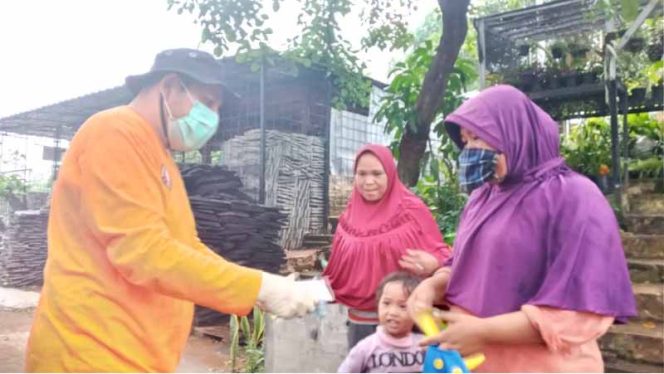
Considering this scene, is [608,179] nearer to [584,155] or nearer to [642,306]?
[584,155]

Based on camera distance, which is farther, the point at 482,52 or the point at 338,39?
the point at 482,52

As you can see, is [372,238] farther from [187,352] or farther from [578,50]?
[578,50]

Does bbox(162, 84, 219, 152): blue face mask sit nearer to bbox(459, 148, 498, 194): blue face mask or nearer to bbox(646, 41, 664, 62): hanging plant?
bbox(459, 148, 498, 194): blue face mask

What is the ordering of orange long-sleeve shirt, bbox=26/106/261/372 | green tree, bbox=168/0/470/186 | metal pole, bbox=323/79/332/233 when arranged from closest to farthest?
orange long-sleeve shirt, bbox=26/106/261/372, green tree, bbox=168/0/470/186, metal pole, bbox=323/79/332/233

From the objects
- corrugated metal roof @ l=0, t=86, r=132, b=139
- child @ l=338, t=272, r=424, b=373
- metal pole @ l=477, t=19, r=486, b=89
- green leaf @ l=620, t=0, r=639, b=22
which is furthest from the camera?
corrugated metal roof @ l=0, t=86, r=132, b=139

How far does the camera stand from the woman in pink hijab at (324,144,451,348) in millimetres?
2865

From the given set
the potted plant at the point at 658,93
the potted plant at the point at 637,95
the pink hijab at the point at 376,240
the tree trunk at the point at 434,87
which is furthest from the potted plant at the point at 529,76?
the pink hijab at the point at 376,240

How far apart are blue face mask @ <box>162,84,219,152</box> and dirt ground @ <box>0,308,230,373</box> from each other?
361 cm

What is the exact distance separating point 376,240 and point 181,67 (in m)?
1.59

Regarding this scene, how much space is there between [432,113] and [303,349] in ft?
8.53

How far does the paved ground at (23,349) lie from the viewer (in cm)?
494

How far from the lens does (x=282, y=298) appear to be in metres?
1.54

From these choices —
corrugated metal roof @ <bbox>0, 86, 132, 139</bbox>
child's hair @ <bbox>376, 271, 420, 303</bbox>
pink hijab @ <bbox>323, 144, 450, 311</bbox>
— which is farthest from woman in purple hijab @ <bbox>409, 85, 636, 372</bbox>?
corrugated metal roof @ <bbox>0, 86, 132, 139</bbox>

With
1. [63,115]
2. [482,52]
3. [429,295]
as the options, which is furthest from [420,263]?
[63,115]
